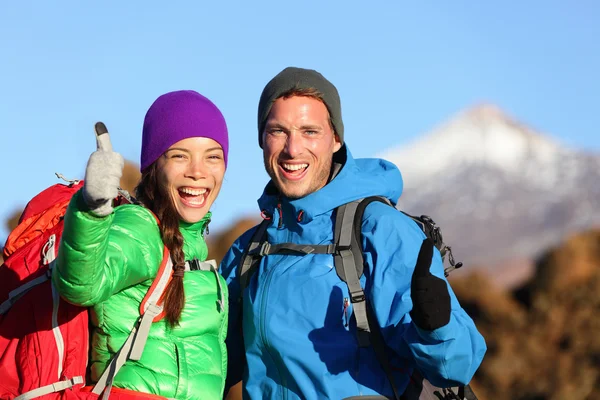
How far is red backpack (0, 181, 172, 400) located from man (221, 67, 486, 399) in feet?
3.17

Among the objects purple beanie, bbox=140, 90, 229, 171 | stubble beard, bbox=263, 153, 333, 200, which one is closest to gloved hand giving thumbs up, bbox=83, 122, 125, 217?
purple beanie, bbox=140, 90, 229, 171

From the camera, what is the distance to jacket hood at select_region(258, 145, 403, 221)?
5.52 m

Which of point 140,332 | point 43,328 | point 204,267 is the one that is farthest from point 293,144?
point 43,328

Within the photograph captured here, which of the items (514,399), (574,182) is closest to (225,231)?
(514,399)

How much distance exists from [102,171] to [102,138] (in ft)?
0.48

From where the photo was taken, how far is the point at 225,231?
643 inches

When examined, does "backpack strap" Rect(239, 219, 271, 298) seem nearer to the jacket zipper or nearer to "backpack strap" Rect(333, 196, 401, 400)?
the jacket zipper

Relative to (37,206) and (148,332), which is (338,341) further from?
(37,206)

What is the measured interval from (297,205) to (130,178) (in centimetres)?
670

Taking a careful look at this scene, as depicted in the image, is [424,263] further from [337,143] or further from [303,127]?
[337,143]

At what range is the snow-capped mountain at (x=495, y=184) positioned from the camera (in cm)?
11112

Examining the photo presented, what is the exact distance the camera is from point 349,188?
18.3 feet

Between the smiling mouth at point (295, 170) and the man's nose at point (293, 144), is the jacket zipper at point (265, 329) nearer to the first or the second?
the smiling mouth at point (295, 170)

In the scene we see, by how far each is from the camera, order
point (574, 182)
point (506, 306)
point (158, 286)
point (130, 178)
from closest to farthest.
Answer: point (158, 286) → point (130, 178) → point (506, 306) → point (574, 182)
